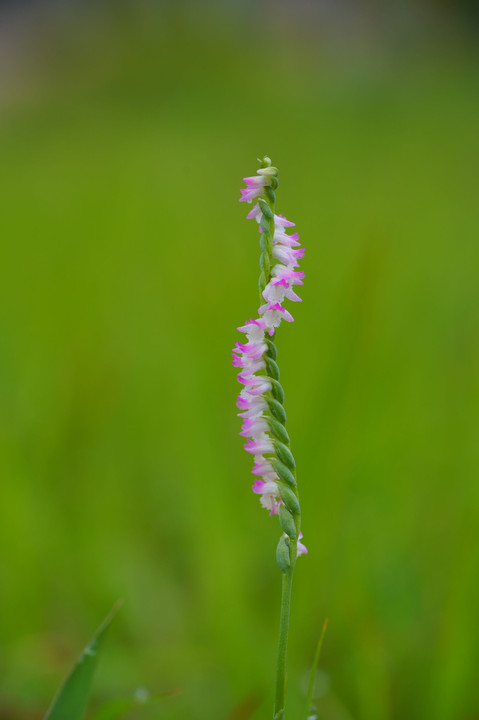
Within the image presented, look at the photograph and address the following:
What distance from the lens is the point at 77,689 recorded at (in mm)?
591

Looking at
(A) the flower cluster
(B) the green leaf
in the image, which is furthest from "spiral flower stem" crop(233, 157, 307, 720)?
(B) the green leaf

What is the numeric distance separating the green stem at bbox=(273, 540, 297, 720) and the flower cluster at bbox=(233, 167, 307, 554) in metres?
0.03

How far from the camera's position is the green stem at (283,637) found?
487mm

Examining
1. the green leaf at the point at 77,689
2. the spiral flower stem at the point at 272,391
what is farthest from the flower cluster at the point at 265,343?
the green leaf at the point at 77,689

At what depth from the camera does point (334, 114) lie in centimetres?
689

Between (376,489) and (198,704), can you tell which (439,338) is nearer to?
(376,489)

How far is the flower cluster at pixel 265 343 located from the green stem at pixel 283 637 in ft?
0.10

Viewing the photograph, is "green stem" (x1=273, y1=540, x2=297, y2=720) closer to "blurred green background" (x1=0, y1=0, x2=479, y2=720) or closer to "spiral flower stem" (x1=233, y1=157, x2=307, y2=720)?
"spiral flower stem" (x1=233, y1=157, x2=307, y2=720)

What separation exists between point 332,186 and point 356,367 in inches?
144

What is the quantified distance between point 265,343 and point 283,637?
19 cm

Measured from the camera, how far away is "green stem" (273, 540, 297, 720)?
19.2 inches

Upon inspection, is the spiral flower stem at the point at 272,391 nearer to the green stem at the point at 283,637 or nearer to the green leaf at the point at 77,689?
the green stem at the point at 283,637

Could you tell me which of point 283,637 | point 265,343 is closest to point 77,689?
point 283,637

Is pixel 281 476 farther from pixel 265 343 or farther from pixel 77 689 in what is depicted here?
pixel 77 689
